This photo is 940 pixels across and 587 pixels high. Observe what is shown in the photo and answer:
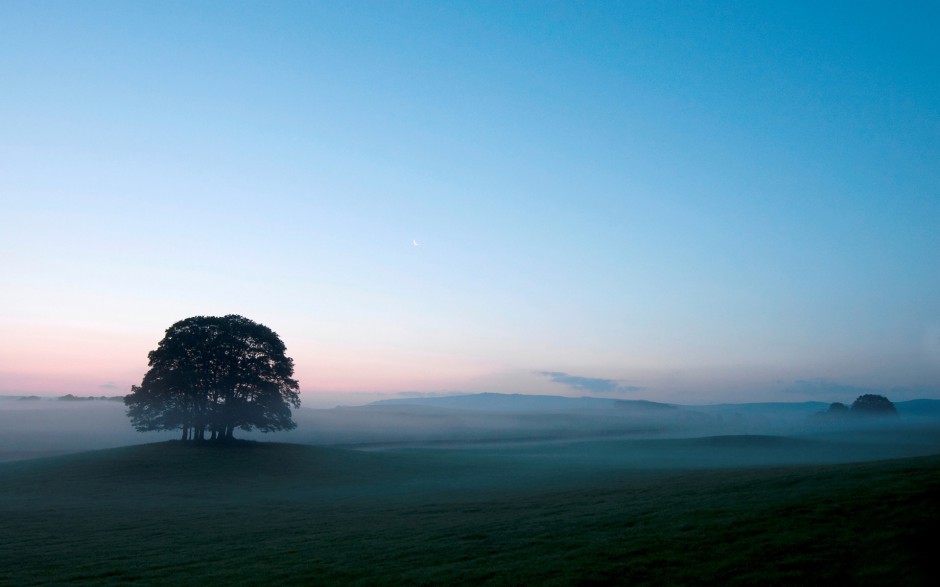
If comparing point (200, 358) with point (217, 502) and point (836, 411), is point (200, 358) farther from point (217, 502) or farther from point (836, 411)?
point (836, 411)

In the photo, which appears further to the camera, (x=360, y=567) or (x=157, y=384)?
(x=157, y=384)

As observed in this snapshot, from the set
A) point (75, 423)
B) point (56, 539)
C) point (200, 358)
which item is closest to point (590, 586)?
point (56, 539)

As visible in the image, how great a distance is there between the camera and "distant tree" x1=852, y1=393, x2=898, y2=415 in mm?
146375

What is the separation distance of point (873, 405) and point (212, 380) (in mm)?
157002

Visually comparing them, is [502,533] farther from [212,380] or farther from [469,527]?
[212,380]

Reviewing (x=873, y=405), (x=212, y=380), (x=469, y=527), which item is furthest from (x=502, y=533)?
(x=873, y=405)

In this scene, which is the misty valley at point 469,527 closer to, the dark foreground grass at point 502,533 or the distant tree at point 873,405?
the dark foreground grass at point 502,533

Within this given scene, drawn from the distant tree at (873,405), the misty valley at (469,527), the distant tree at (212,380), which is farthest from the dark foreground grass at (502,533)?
the distant tree at (873,405)

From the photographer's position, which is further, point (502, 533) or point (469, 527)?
point (469, 527)

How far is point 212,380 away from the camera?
51312mm

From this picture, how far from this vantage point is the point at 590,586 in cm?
1138

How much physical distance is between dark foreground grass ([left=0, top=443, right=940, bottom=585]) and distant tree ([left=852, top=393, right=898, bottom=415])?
478ft

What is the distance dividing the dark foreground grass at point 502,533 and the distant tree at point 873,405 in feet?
478

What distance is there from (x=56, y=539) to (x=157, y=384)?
33.0 metres
